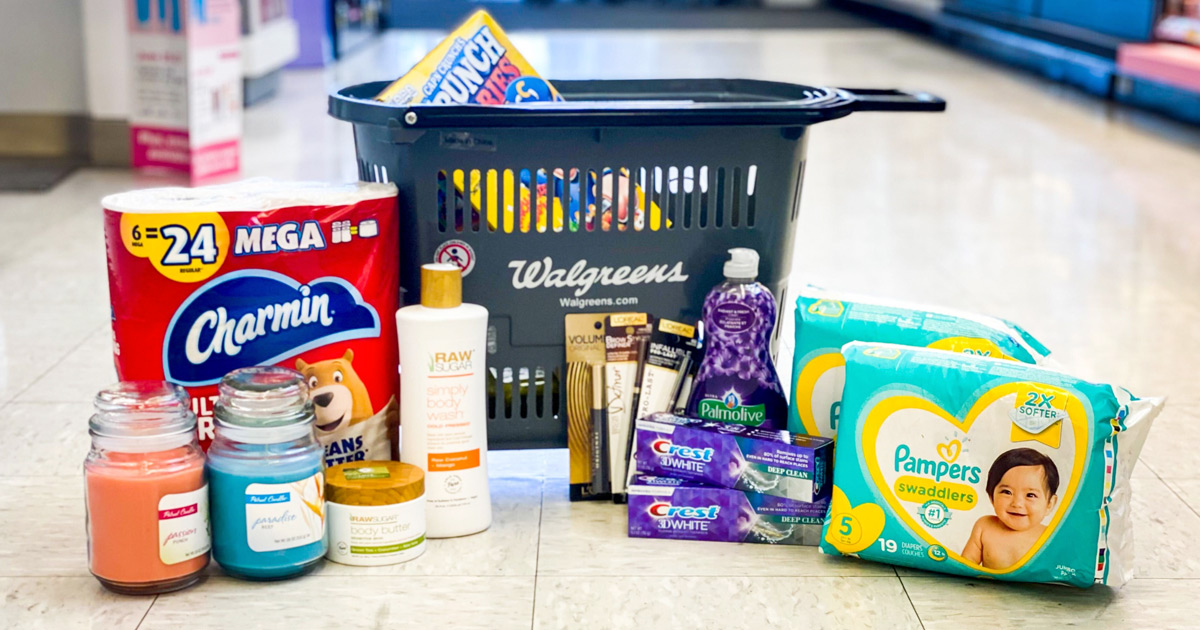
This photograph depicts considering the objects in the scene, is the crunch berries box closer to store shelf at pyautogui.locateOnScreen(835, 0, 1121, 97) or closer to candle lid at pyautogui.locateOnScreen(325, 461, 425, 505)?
candle lid at pyautogui.locateOnScreen(325, 461, 425, 505)

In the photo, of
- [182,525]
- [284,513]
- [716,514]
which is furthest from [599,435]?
[182,525]

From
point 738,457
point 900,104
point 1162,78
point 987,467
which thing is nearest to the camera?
point 987,467

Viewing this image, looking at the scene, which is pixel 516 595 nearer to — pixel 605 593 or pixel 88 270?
pixel 605 593

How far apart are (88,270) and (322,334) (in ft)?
6.11

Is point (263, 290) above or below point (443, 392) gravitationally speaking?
above

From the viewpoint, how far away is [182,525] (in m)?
1.54

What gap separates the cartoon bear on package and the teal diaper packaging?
2.11 feet

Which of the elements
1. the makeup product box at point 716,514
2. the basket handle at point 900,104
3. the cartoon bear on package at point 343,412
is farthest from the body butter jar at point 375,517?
the basket handle at point 900,104

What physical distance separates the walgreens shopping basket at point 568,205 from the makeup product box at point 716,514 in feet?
0.69

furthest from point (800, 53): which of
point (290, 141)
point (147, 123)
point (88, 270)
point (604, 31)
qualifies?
point (88, 270)

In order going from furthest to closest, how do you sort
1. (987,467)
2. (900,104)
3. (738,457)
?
(900,104)
(738,457)
(987,467)

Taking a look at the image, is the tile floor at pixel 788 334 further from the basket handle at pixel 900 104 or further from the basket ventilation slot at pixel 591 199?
the basket handle at pixel 900 104

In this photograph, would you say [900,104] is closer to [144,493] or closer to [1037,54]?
[144,493]

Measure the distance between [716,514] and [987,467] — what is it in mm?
390
